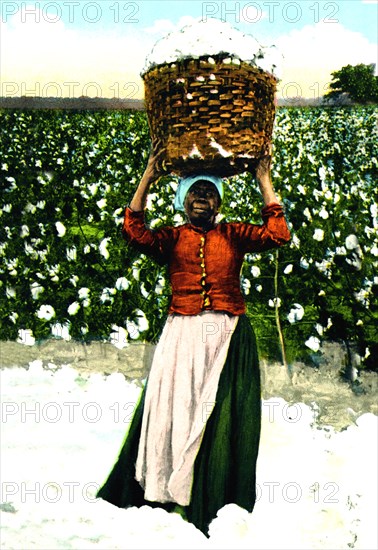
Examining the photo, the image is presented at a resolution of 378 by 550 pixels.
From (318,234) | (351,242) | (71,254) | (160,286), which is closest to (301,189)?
(318,234)

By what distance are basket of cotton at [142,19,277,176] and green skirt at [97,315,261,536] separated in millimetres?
706

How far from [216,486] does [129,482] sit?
1.34 feet

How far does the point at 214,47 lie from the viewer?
3.11 metres

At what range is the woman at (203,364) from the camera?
10.7 feet

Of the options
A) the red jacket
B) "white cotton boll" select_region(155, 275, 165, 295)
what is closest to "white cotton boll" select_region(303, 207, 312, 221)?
"white cotton boll" select_region(155, 275, 165, 295)

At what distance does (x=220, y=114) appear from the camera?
305 centimetres

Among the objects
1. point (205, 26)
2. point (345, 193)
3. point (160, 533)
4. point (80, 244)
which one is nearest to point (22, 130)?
point (80, 244)

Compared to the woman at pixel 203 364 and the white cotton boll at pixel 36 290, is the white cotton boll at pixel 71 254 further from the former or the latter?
the woman at pixel 203 364

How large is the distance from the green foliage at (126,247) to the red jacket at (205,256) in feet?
3.95

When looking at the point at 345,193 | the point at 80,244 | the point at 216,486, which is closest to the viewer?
the point at 216,486

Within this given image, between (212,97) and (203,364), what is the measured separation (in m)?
1.06

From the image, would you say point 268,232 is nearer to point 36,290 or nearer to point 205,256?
point 205,256

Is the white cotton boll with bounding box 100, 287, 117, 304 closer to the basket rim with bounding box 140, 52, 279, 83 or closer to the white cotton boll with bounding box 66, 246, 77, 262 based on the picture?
the white cotton boll with bounding box 66, 246, 77, 262

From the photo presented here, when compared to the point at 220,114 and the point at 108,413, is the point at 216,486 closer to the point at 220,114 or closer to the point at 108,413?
the point at 108,413
